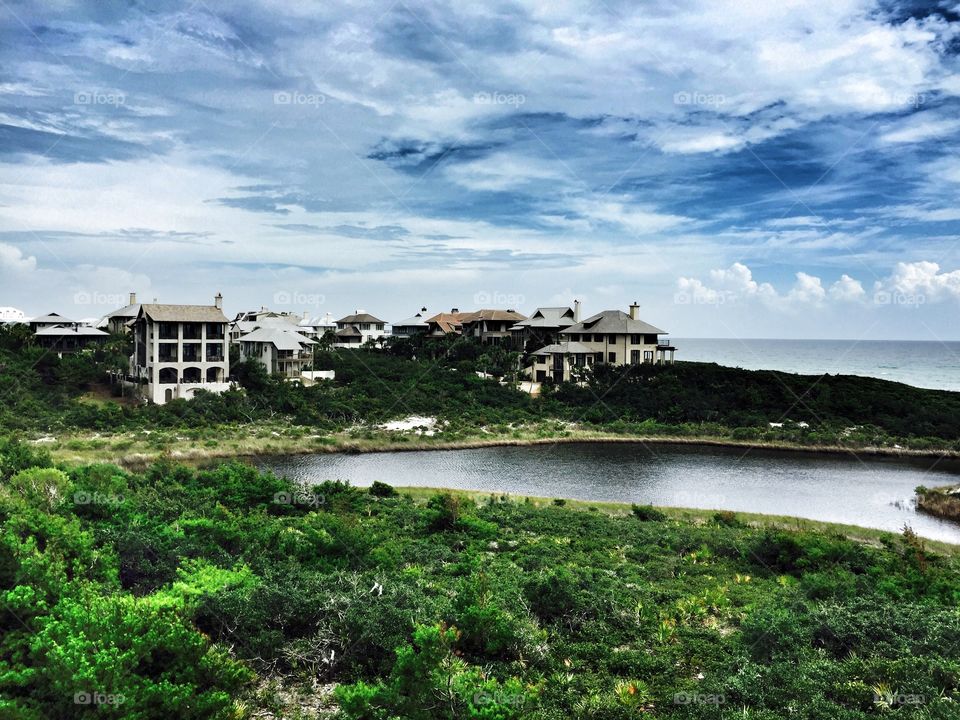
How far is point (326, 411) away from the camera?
150 ft

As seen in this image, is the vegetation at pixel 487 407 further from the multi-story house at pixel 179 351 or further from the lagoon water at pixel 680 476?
the lagoon water at pixel 680 476

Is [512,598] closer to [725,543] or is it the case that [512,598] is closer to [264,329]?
[725,543]

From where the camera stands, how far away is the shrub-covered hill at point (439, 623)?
9.26 metres

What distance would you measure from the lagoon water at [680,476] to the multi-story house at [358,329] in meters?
49.1

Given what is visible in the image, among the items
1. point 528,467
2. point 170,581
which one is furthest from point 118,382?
point 170,581

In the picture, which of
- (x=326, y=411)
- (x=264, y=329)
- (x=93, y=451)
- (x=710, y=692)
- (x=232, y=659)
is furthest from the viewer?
(x=264, y=329)

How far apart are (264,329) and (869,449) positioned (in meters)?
49.7
